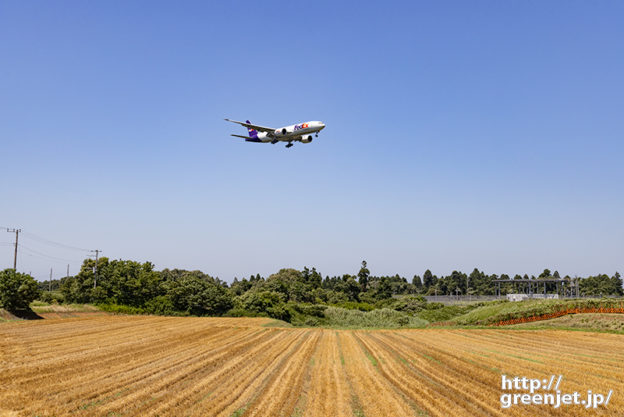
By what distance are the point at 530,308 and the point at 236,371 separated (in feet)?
139

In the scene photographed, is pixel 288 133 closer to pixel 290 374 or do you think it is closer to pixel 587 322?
pixel 290 374

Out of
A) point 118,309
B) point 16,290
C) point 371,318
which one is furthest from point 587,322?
point 118,309

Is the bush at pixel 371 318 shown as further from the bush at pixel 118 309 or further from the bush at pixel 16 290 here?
the bush at pixel 16 290

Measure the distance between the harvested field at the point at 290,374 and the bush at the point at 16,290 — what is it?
20.7 metres

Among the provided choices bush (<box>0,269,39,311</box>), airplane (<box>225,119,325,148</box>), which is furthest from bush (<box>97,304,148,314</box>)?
airplane (<box>225,119,325,148</box>)

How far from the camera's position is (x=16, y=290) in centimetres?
5266

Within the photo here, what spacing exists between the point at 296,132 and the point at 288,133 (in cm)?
110

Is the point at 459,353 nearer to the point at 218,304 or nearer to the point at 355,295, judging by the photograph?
the point at 218,304

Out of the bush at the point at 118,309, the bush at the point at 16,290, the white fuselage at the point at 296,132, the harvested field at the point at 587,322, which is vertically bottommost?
the bush at the point at 118,309

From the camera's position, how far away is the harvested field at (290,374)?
14.6 m

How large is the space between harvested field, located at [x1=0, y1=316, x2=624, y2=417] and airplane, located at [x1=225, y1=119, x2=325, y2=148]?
18915 millimetres

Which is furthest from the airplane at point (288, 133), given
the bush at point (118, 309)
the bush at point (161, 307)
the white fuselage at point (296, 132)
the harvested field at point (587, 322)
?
the bush at point (161, 307)

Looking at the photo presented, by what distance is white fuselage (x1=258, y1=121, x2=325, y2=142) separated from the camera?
127ft

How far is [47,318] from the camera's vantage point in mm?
56125
